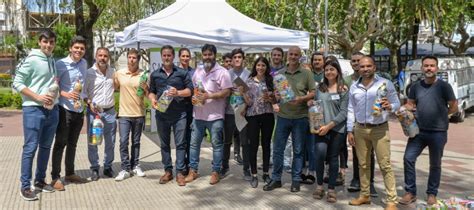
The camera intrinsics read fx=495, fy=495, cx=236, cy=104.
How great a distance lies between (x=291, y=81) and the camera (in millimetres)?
5941

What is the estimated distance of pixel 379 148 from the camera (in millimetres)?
5289

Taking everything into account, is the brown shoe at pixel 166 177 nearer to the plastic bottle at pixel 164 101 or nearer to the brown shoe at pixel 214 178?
the brown shoe at pixel 214 178

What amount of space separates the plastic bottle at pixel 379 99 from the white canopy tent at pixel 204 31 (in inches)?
154

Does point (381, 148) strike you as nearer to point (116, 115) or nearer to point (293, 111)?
point (293, 111)

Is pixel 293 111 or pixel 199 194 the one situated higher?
pixel 293 111

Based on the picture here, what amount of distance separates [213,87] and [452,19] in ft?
63.0

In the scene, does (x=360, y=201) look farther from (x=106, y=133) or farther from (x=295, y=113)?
(x=106, y=133)

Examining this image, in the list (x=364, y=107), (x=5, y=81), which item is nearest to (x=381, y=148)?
(x=364, y=107)

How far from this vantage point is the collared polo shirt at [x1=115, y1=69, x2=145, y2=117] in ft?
21.6

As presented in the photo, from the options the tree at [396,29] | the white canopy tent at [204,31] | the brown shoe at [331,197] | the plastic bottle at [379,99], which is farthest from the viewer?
the tree at [396,29]

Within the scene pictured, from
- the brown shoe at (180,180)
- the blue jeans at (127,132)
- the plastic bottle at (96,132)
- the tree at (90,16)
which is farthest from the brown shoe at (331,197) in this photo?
the tree at (90,16)

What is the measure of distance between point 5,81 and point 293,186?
43165mm

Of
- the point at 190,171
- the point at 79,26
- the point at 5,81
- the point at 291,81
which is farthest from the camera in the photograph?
the point at 5,81

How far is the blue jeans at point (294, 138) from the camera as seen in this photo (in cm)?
597
